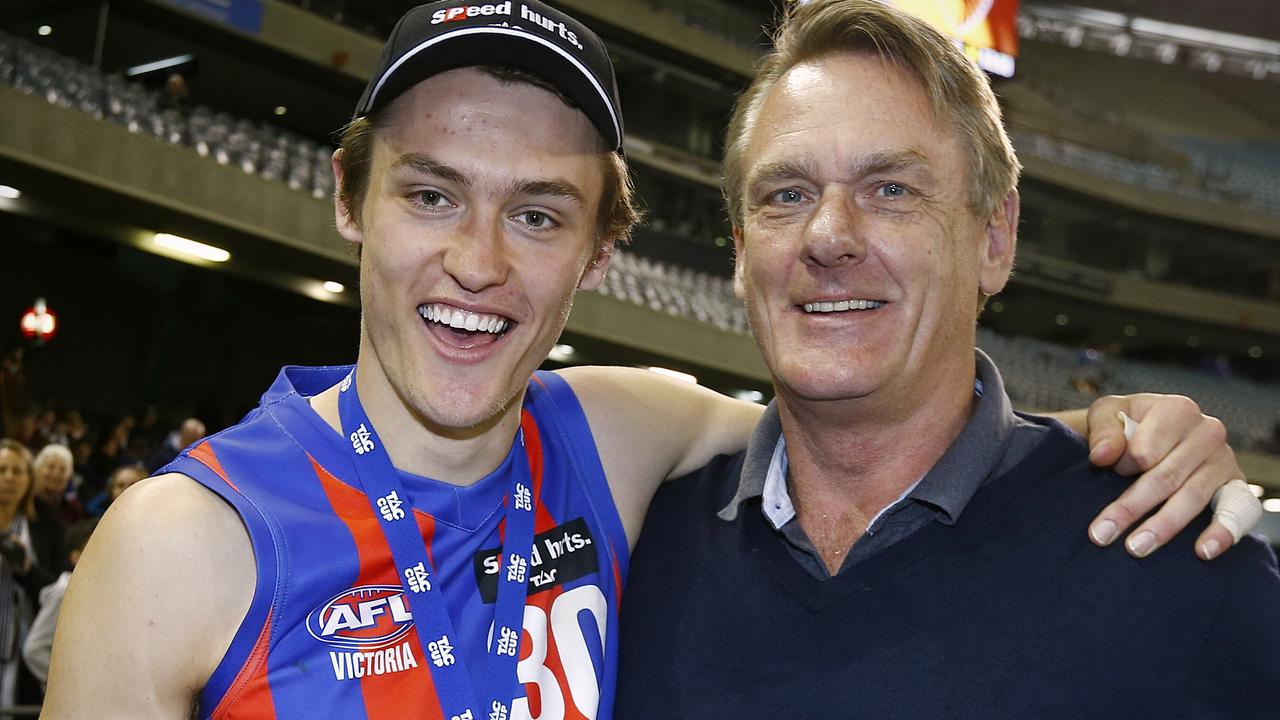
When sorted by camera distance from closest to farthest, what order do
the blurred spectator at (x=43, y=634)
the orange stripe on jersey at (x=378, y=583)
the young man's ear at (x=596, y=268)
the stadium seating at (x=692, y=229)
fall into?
the orange stripe on jersey at (x=378, y=583)
the young man's ear at (x=596, y=268)
the blurred spectator at (x=43, y=634)
the stadium seating at (x=692, y=229)

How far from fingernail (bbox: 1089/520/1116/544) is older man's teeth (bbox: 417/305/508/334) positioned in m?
0.97

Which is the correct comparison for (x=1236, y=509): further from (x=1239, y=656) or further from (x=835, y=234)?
(x=835, y=234)

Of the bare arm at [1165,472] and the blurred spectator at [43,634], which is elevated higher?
the bare arm at [1165,472]

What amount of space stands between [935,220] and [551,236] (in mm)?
641

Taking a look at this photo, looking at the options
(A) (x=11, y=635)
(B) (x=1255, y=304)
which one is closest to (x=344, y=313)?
(A) (x=11, y=635)

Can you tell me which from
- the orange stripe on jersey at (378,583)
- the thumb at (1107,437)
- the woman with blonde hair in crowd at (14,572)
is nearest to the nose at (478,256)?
the orange stripe on jersey at (378,583)

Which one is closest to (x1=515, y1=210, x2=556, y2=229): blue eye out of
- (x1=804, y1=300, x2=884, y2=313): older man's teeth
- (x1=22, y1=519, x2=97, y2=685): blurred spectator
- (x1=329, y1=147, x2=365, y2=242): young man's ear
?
(x1=329, y1=147, x2=365, y2=242): young man's ear

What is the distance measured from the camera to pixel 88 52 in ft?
45.2

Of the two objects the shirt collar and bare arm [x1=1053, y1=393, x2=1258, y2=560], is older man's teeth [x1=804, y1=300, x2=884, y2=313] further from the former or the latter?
bare arm [x1=1053, y1=393, x2=1258, y2=560]

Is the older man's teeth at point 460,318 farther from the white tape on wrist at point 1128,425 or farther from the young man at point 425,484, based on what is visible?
the white tape on wrist at point 1128,425

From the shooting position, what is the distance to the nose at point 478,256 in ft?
5.89

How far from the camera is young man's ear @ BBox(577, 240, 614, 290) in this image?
6.90 feet

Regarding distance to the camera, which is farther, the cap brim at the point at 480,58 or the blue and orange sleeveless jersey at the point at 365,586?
the cap brim at the point at 480,58

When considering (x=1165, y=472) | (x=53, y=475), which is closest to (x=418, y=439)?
(x=1165, y=472)
